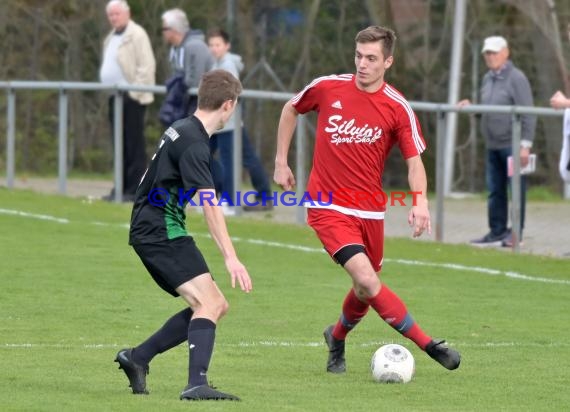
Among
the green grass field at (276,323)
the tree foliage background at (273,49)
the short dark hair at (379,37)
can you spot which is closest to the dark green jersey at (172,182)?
the green grass field at (276,323)

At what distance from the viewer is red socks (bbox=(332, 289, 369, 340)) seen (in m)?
9.59

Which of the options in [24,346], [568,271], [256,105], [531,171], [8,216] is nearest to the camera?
[24,346]

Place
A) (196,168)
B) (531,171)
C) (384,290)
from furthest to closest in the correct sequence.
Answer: (531,171), (384,290), (196,168)

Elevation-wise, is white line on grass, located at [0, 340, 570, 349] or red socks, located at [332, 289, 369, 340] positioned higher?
red socks, located at [332, 289, 369, 340]

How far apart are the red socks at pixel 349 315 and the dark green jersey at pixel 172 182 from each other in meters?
1.55

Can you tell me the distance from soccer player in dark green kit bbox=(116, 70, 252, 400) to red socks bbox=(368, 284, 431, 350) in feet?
4.08

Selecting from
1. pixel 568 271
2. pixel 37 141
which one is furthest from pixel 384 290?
pixel 37 141

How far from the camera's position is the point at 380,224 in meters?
9.65

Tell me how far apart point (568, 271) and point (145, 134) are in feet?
24.0

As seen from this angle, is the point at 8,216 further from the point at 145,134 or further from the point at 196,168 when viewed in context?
the point at 196,168

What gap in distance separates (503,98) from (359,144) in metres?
6.49

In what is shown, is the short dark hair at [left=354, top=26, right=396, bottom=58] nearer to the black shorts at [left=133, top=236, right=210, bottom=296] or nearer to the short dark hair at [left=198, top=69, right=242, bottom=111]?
the short dark hair at [left=198, top=69, right=242, bottom=111]

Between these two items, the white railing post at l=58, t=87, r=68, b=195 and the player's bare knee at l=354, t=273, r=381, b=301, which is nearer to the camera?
the player's bare knee at l=354, t=273, r=381, b=301

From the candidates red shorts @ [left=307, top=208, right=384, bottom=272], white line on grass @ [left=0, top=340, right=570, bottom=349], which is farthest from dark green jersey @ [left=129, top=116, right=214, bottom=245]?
white line on grass @ [left=0, top=340, right=570, bottom=349]
